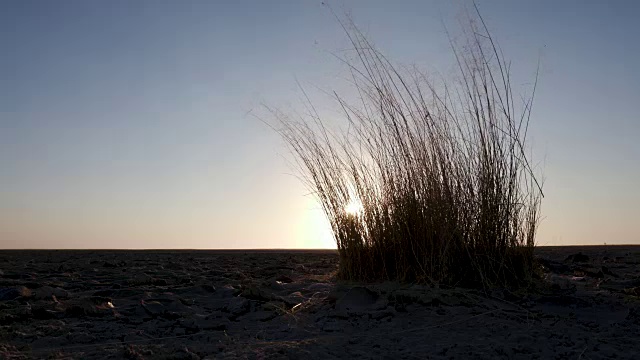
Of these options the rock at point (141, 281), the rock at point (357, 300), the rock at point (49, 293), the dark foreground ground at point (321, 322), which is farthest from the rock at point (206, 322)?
the rock at point (141, 281)

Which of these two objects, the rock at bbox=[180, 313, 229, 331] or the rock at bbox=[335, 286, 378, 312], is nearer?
the rock at bbox=[180, 313, 229, 331]

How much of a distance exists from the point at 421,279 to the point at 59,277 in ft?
8.21

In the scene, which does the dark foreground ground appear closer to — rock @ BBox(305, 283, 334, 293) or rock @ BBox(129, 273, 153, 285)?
rock @ BBox(305, 283, 334, 293)

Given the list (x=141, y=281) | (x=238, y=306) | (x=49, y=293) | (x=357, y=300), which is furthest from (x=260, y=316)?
(x=141, y=281)

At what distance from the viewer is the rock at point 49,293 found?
2866mm

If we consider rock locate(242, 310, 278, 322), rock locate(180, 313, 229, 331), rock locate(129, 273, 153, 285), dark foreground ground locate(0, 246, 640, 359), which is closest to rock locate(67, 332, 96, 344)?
dark foreground ground locate(0, 246, 640, 359)

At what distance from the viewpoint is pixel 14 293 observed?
2902 mm

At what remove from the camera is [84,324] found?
7.62 feet

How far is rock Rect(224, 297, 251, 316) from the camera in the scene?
101 inches

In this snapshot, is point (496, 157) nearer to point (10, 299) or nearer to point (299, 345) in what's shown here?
point (299, 345)

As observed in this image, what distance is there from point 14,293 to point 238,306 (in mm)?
1197

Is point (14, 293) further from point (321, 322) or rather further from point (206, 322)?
point (321, 322)

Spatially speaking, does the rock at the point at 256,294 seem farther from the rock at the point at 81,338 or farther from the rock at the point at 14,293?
the rock at the point at 14,293

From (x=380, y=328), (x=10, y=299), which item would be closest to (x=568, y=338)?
(x=380, y=328)
